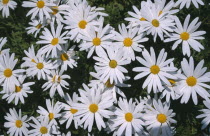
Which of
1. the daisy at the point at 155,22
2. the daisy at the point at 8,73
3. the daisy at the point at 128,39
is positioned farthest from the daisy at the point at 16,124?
the daisy at the point at 155,22

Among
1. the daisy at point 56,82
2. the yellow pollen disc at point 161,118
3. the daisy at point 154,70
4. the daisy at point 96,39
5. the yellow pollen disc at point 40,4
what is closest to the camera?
the daisy at point 154,70

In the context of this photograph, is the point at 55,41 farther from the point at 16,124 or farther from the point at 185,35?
the point at 185,35

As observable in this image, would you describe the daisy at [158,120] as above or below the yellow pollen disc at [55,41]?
below

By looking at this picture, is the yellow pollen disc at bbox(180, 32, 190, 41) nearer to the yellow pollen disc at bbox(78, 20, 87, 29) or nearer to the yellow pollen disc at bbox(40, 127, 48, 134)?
the yellow pollen disc at bbox(78, 20, 87, 29)

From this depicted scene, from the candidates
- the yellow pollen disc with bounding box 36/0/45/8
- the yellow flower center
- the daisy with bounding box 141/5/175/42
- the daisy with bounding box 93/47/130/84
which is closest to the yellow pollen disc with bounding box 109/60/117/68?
the daisy with bounding box 93/47/130/84

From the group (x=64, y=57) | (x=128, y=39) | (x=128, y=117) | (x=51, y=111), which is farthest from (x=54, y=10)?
(x=128, y=117)

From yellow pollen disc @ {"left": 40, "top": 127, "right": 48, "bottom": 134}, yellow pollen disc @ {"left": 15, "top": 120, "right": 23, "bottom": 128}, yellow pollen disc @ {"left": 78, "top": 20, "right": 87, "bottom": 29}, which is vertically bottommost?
yellow pollen disc @ {"left": 40, "top": 127, "right": 48, "bottom": 134}

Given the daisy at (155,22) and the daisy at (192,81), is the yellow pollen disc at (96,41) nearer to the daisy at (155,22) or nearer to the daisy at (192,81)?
the daisy at (155,22)
